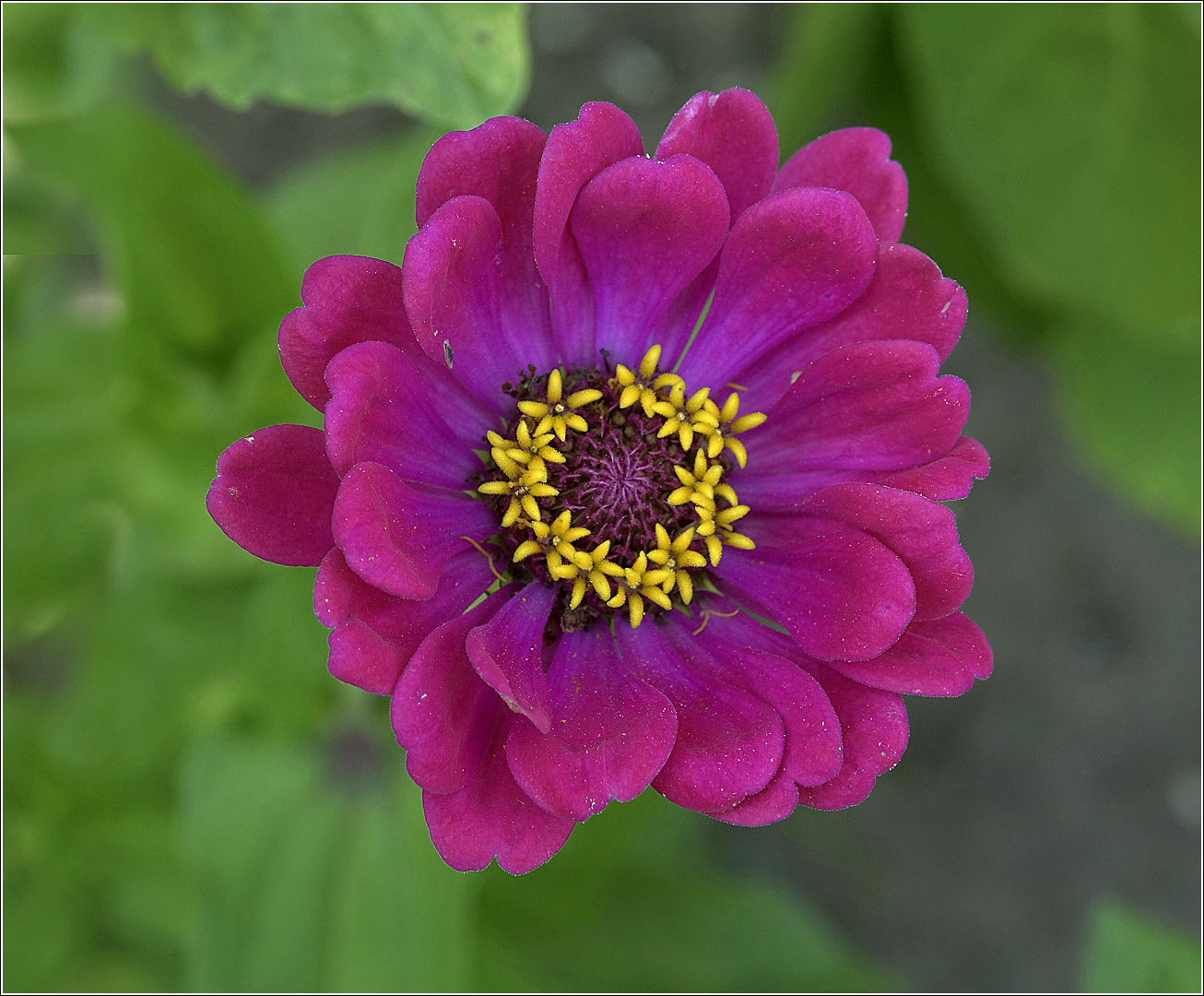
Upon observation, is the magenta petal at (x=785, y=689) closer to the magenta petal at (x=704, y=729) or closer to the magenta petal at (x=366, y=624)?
the magenta petal at (x=704, y=729)

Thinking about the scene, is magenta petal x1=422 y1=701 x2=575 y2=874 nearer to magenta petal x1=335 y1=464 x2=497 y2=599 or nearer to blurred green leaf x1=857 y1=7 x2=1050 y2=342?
magenta petal x1=335 y1=464 x2=497 y2=599

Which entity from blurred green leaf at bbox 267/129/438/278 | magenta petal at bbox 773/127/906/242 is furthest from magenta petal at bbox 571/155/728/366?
blurred green leaf at bbox 267/129/438/278

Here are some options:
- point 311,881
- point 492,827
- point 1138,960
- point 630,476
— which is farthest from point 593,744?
point 1138,960

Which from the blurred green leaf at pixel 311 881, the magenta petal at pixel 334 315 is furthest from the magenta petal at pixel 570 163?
the blurred green leaf at pixel 311 881

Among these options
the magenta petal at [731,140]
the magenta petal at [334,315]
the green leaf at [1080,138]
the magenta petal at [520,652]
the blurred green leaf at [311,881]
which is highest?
the green leaf at [1080,138]

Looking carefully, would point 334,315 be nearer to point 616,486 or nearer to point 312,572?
point 616,486

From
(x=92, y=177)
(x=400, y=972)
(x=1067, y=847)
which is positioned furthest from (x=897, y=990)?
(x=92, y=177)
